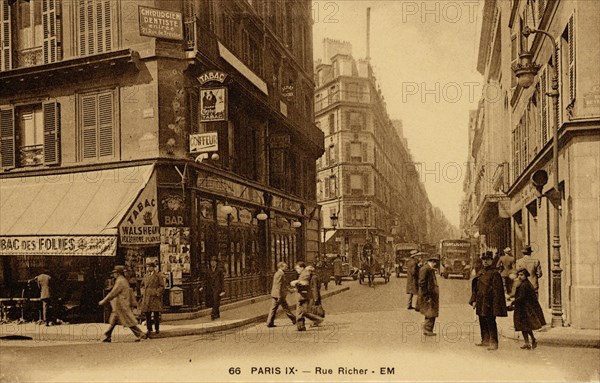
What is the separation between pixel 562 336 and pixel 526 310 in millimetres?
1426

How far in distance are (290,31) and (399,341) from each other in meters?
17.7

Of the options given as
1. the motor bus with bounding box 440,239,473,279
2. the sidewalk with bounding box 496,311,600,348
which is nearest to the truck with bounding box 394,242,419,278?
the motor bus with bounding box 440,239,473,279

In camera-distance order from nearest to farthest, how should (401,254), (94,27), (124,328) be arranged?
1. (124,328)
2. (94,27)
3. (401,254)

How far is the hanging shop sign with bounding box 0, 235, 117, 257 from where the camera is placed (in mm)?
13922

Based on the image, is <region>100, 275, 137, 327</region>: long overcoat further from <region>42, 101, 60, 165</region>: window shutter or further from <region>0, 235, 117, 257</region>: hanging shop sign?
<region>42, 101, 60, 165</region>: window shutter

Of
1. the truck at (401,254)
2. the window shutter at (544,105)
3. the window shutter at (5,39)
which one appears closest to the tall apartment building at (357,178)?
the truck at (401,254)

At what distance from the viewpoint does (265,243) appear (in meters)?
23.0

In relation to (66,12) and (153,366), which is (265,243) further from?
(153,366)

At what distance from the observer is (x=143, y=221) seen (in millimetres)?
15211

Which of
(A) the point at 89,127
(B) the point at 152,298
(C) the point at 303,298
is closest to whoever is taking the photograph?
(B) the point at 152,298

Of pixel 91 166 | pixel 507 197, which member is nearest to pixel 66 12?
pixel 91 166

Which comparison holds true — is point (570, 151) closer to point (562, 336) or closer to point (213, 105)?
point (562, 336)

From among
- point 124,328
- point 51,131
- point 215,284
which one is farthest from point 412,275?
point 51,131

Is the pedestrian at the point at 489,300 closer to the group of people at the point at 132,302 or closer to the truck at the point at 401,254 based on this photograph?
the group of people at the point at 132,302
